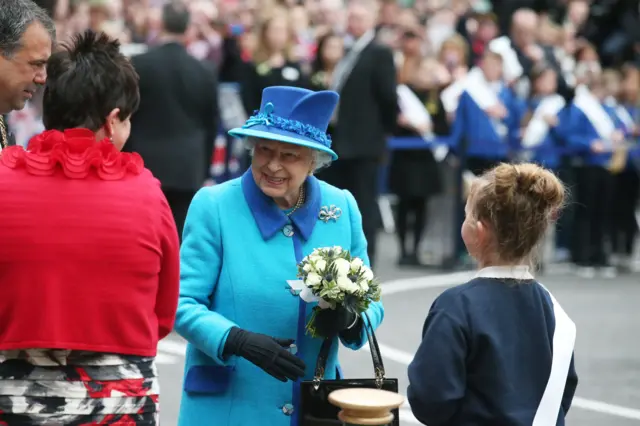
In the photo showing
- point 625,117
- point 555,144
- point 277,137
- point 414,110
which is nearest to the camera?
point 277,137

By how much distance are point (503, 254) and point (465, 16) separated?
1563 cm

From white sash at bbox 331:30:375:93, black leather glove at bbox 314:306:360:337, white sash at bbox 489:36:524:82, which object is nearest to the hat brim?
black leather glove at bbox 314:306:360:337

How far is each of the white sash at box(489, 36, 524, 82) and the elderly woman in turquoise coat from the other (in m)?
12.3

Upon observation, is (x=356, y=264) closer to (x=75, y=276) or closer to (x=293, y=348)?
(x=293, y=348)

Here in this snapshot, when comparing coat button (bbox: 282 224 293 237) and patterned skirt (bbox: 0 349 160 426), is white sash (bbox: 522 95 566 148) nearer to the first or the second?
coat button (bbox: 282 224 293 237)

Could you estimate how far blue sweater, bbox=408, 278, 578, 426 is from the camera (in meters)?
3.62

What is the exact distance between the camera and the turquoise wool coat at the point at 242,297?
14.2 feet

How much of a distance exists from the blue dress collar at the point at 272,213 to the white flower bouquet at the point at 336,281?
223 millimetres

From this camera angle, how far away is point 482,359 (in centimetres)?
366

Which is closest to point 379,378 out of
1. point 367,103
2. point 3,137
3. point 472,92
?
point 3,137

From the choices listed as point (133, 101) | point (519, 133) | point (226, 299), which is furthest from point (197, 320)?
point (519, 133)

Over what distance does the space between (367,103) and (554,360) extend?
8.56 m

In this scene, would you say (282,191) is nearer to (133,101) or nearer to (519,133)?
(133,101)

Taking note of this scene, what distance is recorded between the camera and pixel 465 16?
19.0 m
